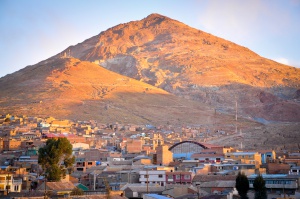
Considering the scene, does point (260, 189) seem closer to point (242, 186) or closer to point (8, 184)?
point (242, 186)

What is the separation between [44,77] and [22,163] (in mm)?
93363

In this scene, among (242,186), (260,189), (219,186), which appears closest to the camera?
(260,189)

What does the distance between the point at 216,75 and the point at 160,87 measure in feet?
54.2

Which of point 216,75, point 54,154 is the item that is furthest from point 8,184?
point 216,75

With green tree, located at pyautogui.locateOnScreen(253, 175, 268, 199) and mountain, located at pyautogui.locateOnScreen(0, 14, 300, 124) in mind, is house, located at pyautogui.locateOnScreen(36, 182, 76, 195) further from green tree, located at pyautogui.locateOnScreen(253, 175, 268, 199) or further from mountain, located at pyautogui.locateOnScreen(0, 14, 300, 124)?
mountain, located at pyautogui.locateOnScreen(0, 14, 300, 124)

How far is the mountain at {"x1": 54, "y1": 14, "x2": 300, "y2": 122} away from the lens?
146250 mm

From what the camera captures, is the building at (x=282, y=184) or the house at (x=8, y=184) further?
the building at (x=282, y=184)

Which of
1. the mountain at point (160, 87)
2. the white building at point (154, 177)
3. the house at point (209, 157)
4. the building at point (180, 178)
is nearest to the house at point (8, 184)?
the white building at point (154, 177)

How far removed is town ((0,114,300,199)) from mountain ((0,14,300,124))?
3460cm

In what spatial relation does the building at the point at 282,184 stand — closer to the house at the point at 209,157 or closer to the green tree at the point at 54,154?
the green tree at the point at 54,154

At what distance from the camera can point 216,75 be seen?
165 m

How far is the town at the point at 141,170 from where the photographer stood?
3416 cm

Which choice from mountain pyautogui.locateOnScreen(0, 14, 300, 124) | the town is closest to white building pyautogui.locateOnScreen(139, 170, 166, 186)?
Answer: the town

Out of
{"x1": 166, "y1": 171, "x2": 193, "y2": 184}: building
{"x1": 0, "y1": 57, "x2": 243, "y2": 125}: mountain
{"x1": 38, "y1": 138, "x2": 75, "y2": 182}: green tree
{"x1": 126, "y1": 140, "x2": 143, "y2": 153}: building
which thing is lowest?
{"x1": 166, "y1": 171, "x2": 193, "y2": 184}: building
